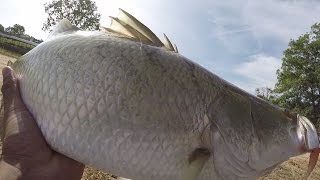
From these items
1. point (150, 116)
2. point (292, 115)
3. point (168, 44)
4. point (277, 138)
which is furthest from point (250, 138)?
point (168, 44)

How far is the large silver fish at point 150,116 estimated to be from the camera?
2293mm

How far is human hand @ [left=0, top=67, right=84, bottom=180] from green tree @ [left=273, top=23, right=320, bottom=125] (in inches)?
2004

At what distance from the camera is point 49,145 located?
2543 millimetres

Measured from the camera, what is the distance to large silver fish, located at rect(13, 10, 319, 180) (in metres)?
2.29

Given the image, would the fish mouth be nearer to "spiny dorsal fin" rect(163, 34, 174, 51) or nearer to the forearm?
"spiny dorsal fin" rect(163, 34, 174, 51)

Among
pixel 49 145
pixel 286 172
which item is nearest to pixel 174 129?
pixel 49 145

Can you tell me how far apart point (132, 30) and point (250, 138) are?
0.84 m

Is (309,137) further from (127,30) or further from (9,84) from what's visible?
(9,84)

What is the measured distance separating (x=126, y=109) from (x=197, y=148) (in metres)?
0.40

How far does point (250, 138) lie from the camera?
2.43 meters

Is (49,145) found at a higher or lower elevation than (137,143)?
lower

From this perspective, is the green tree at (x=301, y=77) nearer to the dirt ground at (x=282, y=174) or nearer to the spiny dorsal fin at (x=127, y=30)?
the dirt ground at (x=282, y=174)

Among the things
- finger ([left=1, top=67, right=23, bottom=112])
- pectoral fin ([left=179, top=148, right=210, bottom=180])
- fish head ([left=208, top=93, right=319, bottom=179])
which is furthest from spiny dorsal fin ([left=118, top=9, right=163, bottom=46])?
finger ([left=1, top=67, right=23, bottom=112])

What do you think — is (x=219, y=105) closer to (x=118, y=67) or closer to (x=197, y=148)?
(x=197, y=148)
